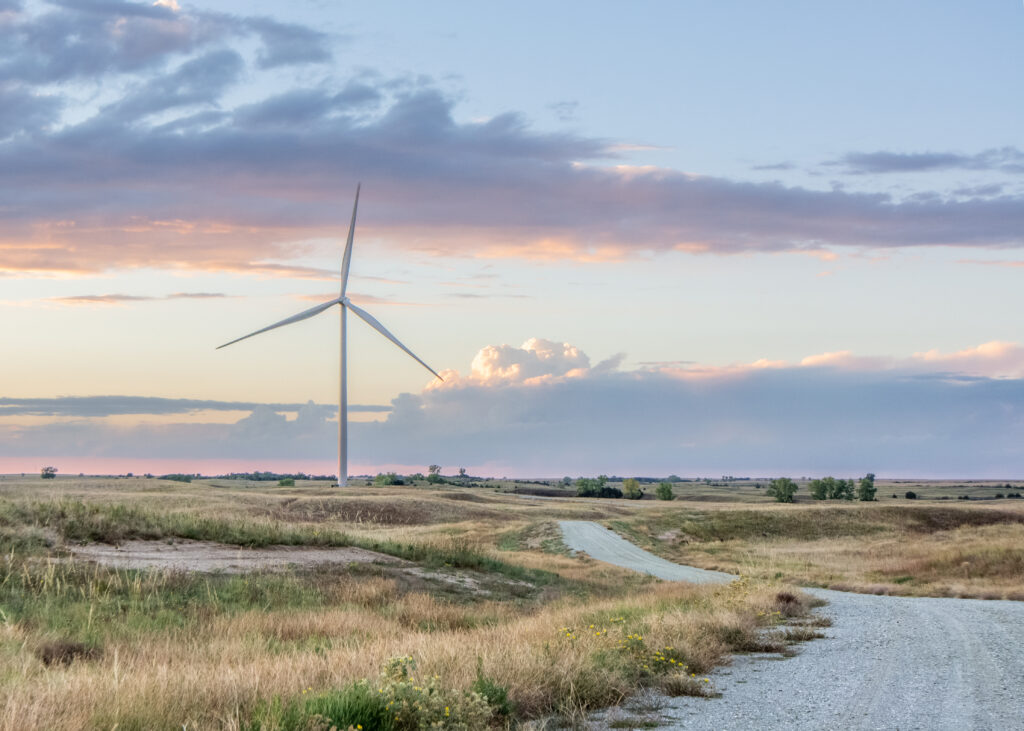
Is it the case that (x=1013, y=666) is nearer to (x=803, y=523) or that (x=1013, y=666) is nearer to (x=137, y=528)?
(x=137, y=528)

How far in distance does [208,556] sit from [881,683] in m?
→ 19.5

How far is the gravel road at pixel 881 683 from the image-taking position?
959cm

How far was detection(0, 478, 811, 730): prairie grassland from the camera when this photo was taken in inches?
309

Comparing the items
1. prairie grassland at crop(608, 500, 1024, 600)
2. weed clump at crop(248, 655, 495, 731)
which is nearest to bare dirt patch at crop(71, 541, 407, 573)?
weed clump at crop(248, 655, 495, 731)

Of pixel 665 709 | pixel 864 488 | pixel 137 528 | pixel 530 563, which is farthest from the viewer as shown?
pixel 864 488

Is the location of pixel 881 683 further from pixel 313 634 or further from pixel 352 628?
pixel 313 634

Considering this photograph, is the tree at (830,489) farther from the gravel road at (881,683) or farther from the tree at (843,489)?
the gravel road at (881,683)

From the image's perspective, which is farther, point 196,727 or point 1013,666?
point 1013,666

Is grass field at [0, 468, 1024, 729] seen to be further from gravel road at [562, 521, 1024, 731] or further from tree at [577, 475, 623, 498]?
tree at [577, 475, 623, 498]

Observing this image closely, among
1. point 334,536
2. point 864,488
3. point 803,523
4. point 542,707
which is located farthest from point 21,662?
point 864,488

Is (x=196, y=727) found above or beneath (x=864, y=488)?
above

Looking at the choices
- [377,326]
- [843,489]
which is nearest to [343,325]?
[377,326]

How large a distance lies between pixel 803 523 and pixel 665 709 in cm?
8437

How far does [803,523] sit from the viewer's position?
87938mm
